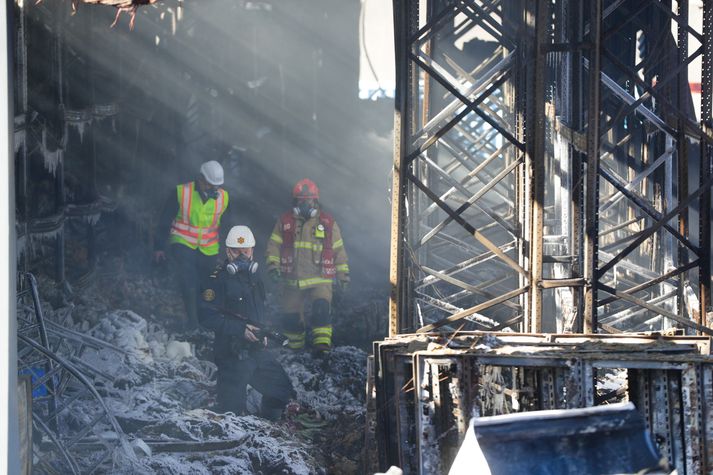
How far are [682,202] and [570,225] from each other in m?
1.01

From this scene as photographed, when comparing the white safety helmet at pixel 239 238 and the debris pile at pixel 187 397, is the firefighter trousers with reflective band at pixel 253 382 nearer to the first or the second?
the debris pile at pixel 187 397

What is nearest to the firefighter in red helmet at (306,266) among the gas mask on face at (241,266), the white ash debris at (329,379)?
the white ash debris at (329,379)

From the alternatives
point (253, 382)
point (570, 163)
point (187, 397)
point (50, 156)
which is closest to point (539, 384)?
point (570, 163)

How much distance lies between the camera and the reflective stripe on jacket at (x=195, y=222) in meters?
13.6

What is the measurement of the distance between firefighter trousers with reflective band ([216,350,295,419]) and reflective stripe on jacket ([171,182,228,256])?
1.50 m

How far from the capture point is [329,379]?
13.3m

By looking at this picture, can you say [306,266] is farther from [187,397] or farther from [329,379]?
[187,397]

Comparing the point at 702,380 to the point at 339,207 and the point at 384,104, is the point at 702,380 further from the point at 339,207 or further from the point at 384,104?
the point at 384,104

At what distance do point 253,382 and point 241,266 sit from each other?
53.0 inches

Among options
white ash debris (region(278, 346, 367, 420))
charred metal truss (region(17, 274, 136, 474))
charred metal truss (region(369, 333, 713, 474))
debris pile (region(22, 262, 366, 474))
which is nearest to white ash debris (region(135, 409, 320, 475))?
debris pile (region(22, 262, 366, 474))

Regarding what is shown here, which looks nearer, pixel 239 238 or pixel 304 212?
pixel 239 238

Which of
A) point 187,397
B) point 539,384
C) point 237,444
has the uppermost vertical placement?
point 539,384

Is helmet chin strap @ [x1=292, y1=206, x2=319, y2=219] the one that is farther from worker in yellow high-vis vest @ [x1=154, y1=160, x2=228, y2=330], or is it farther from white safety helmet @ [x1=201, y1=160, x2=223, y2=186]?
white safety helmet @ [x1=201, y1=160, x2=223, y2=186]

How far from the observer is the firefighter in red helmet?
13.8 m
